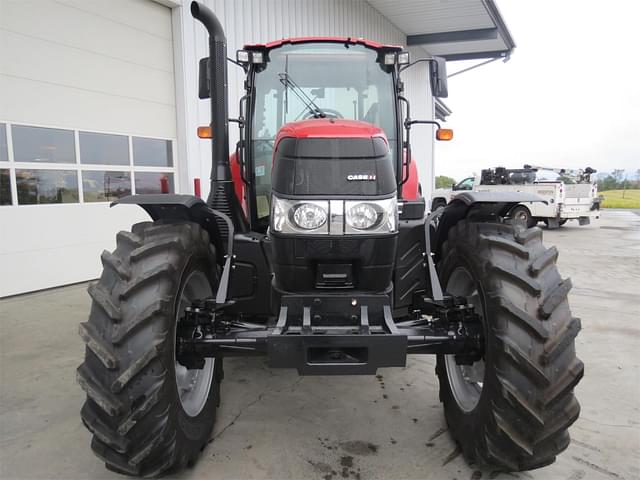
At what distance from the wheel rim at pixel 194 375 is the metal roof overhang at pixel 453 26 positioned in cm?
1183

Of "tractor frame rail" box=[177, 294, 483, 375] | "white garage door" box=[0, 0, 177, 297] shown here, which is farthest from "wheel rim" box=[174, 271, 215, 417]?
"white garage door" box=[0, 0, 177, 297]

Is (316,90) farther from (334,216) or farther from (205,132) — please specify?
(334,216)

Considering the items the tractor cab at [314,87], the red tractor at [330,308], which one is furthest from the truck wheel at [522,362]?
the tractor cab at [314,87]

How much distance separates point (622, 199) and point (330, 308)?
3363 cm

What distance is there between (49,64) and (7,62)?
1.66ft

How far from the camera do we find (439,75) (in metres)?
3.24

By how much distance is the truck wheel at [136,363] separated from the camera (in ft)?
6.41

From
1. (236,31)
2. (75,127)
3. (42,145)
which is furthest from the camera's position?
(236,31)

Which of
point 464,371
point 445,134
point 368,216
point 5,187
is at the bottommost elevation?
point 464,371

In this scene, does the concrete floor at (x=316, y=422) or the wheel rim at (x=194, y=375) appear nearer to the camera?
the concrete floor at (x=316, y=422)

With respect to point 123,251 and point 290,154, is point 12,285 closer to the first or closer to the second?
point 123,251

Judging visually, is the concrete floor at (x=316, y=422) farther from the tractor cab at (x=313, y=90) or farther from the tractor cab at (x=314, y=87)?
the tractor cab at (x=314, y=87)

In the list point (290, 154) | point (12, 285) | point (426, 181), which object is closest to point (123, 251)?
point (290, 154)

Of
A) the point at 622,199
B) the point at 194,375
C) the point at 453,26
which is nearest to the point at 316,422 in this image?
the point at 194,375
